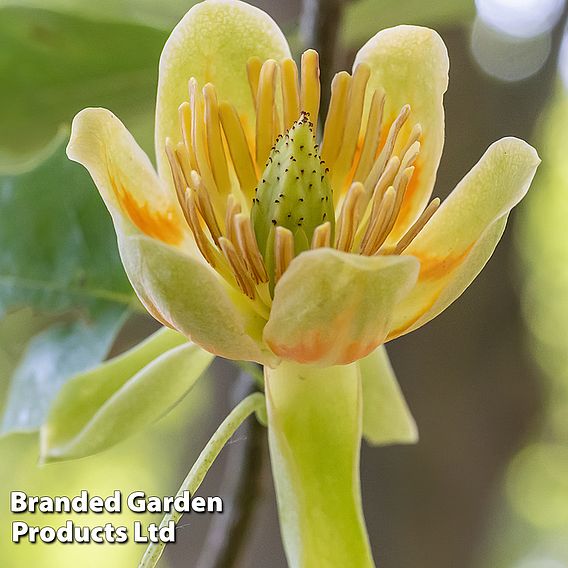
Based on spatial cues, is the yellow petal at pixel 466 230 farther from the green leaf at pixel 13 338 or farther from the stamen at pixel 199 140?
the green leaf at pixel 13 338

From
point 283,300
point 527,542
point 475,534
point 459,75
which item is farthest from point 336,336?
point 527,542

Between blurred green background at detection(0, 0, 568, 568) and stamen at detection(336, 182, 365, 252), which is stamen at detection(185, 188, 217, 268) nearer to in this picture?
stamen at detection(336, 182, 365, 252)

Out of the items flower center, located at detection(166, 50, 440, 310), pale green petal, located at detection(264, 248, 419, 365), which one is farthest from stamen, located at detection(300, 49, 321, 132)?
pale green petal, located at detection(264, 248, 419, 365)

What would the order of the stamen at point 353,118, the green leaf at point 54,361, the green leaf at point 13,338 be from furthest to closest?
the green leaf at point 13,338
the green leaf at point 54,361
the stamen at point 353,118

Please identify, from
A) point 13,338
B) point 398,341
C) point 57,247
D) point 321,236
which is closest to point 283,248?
point 321,236

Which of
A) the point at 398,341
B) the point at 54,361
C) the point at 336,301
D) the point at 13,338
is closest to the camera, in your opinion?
the point at 336,301

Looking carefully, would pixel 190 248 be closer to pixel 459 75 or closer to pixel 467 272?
pixel 467 272

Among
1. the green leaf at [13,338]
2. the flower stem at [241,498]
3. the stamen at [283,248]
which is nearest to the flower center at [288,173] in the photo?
the stamen at [283,248]

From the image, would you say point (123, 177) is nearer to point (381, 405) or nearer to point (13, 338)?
point (381, 405)
